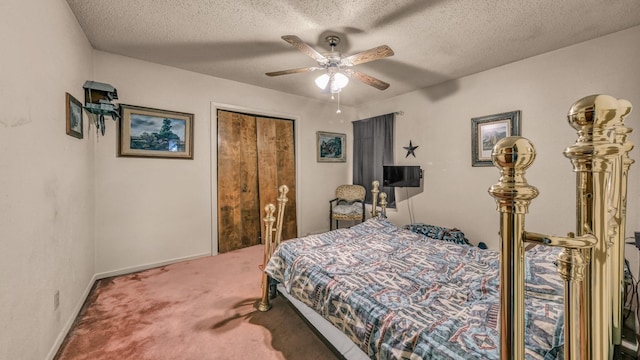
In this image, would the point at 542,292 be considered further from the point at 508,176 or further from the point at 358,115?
the point at 358,115

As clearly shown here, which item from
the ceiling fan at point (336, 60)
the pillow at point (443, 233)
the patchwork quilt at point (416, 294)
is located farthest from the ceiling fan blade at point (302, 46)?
the pillow at point (443, 233)

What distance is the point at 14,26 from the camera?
1.32 meters

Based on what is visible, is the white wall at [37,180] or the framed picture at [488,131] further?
the framed picture at [488,131]

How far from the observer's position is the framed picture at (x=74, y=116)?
6.48 feet

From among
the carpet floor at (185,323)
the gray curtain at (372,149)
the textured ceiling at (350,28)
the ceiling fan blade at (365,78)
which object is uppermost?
the textured ceiling at (350,28)

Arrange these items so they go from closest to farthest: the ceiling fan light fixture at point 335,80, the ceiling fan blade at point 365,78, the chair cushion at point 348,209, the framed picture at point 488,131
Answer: the ceiling fan light fixture at point 335,80
the ceiling fan blade at point 365,78
the framed picture at point 488,131
the chair cushion at point 348,209

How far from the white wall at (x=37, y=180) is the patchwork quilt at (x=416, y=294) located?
142cm

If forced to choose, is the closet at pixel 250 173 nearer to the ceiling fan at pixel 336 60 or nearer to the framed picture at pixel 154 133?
the framed picture at pixel 154 133

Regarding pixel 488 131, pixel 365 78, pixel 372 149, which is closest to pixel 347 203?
pixel 372 149

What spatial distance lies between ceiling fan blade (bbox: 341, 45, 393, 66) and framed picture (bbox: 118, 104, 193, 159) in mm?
2312

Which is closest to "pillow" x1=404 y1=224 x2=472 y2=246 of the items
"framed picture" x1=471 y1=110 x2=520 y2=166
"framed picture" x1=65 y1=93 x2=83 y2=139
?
"framed picture" x1=471 y1=110 x2=520 y2=166

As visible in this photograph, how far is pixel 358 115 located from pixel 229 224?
10.7 ft

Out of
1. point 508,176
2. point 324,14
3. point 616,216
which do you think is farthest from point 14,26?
point 616,216

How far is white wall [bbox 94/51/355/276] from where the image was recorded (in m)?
2.86
